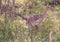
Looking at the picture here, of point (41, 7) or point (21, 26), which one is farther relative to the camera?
point (41, 7)

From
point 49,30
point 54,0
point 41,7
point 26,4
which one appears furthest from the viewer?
point 54,0

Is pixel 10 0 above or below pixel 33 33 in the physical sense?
above

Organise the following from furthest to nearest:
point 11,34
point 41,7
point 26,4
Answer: point 26,4, point 41,7, point 11,34

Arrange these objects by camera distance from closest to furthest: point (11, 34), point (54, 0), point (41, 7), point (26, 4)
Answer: point (11, 34), point (41, 7), point (26, 4), point (54, 0)

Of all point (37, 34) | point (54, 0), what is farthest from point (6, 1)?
point (54, 0)

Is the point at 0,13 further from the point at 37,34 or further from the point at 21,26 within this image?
the point at 37,34

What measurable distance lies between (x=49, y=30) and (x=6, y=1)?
0.89 m

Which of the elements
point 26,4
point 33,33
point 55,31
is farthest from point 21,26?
point 26,4

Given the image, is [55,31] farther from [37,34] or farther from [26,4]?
[26,4]

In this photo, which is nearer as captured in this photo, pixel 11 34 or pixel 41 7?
pixel 11 34

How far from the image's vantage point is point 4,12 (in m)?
4.05

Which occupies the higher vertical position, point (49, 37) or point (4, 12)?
point (4, 12)

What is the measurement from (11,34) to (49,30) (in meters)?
0.70

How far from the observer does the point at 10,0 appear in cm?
421
